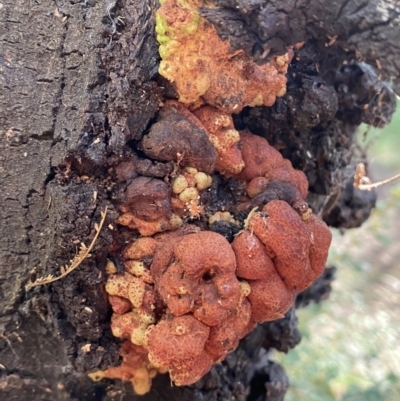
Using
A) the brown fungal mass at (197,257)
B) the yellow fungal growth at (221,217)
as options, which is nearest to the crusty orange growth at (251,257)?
the brown fungal mass at (197,257)

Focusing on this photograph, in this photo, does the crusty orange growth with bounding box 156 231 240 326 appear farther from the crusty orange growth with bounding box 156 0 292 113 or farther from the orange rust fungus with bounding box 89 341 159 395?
the crusty orange growth with bounding box 156 0 292 113

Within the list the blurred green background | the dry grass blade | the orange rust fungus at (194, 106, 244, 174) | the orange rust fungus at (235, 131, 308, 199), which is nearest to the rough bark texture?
the dry grass blade

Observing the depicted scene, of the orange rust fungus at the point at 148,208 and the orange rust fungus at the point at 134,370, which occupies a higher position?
the orange rust fungus at the point at 148,208

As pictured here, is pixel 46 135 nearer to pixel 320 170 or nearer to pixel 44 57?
pixel 44 57

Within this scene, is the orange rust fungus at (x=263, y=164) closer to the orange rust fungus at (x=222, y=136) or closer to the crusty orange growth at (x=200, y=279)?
the orange rust fungus at (x=222, y=136)

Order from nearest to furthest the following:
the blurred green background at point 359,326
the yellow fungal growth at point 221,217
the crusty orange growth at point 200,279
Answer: the crusty orange growth at point 200,279 < the yellow fungal growth at point 221,217 < the blurred green background at point 359,326

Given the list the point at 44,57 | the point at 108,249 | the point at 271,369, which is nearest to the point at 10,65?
the point at 44,57

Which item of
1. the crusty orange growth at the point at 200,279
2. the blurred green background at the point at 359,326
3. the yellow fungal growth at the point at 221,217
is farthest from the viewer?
the blurred green background at the point at 359,326

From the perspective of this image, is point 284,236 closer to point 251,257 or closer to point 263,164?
point 251,257
